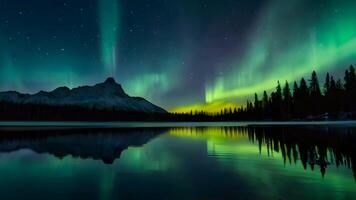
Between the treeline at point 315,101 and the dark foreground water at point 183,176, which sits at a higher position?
the treeline at point 315,101

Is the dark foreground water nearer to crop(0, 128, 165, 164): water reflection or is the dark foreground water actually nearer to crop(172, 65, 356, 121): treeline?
crop(0, 128, 165, 164): water reflection

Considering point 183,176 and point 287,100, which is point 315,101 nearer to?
point 287,100

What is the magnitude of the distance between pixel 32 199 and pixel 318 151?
2107 cm

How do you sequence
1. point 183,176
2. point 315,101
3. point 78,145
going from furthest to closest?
point 315,101 < point 78,145 < point 183,176

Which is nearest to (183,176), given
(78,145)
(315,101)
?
(78,145)

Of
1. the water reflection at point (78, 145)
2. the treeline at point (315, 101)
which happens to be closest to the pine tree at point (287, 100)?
the treeline at point (315, 101)

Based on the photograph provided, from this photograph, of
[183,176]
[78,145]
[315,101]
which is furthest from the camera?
[315,101]

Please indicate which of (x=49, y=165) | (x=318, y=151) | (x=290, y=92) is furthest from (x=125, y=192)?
(x=290, y=92)

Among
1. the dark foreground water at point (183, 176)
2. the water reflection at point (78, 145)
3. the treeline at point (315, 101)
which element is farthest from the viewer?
the treeline at point (315, 101)

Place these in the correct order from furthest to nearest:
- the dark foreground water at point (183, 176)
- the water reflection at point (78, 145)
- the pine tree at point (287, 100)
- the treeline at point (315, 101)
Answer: the pine tree at point (287, 100) → the treeline at point (315, 101) → the water reflection at point (78, 145) → the dark foreground water at point (183, 176)

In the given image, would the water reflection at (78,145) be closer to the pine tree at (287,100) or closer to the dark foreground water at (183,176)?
the dark foreground water at (183,176)

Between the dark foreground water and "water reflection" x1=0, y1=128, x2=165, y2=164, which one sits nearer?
the dark foreground water

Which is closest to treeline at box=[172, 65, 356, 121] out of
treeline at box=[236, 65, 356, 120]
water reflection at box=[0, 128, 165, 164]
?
treeline at box=[236, 65, 356, 120]

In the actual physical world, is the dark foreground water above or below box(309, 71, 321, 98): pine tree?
below
